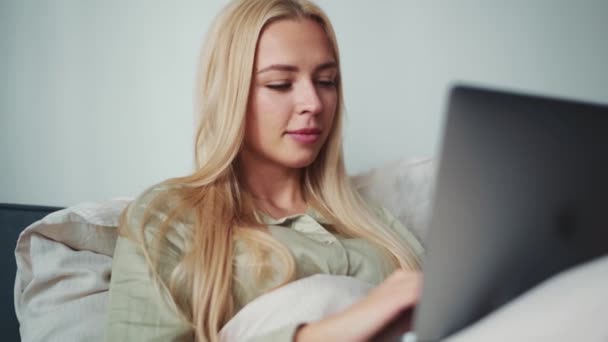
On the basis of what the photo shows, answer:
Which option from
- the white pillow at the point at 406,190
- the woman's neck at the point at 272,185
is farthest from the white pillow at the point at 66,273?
the white pillow at the point at 406,190

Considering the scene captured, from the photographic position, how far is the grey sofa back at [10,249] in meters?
1.19

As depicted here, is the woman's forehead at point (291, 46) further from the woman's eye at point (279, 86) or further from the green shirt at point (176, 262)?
the green shirt at point (176, 262)

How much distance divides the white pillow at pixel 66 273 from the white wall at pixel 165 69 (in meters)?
0.42

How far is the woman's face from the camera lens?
1.13m

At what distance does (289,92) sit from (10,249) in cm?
68

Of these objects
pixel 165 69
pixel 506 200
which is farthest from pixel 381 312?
pixel 165 69

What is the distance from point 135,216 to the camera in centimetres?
103

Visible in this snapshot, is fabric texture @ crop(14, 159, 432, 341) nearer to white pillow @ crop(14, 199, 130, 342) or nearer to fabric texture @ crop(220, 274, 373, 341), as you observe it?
white pillow @ crop(14, 199, 130, 342)

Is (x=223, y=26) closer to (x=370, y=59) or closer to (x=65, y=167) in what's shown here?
(x=370, y=59)

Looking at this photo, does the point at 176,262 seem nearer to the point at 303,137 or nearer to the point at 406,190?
the point at 303,137

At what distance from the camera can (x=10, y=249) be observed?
122cm

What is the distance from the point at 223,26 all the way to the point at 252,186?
35 centimetres

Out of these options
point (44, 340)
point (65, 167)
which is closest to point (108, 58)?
point (65, 167)

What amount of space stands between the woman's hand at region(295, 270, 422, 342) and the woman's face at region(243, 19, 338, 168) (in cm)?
53
